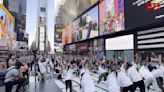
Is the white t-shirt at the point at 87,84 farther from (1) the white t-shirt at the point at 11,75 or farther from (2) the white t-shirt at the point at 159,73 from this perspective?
(2) the white t-shirt at the point at 159,73

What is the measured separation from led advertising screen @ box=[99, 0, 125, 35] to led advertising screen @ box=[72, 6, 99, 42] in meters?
3.90

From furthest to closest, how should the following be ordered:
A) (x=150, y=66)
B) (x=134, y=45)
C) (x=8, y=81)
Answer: (x=134, y=45) → (x=150, y=66) → (x=8, y=81)

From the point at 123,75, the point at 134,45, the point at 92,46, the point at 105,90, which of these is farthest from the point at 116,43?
the point at 123,75

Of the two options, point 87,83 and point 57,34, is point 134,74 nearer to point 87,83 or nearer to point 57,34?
point 87,83

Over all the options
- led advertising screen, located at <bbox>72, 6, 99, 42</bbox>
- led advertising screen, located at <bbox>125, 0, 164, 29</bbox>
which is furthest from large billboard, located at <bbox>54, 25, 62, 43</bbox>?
led advertising screen, located at <bbox>125, 0, 164, 29</bbox>

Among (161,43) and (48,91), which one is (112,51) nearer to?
(161,43)

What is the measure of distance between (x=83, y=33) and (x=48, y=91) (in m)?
41.5

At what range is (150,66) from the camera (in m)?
16.4

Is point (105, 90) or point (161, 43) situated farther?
point (161, 43)

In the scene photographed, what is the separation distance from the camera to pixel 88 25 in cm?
5212

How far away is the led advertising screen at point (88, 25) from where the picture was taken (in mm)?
46281

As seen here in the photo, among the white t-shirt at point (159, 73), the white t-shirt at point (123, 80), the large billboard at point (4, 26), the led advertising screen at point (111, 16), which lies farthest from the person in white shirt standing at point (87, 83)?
the large billboard at point (4, 26)

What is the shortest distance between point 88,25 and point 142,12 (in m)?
26.6

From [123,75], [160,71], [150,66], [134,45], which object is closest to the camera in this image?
[123,75]
